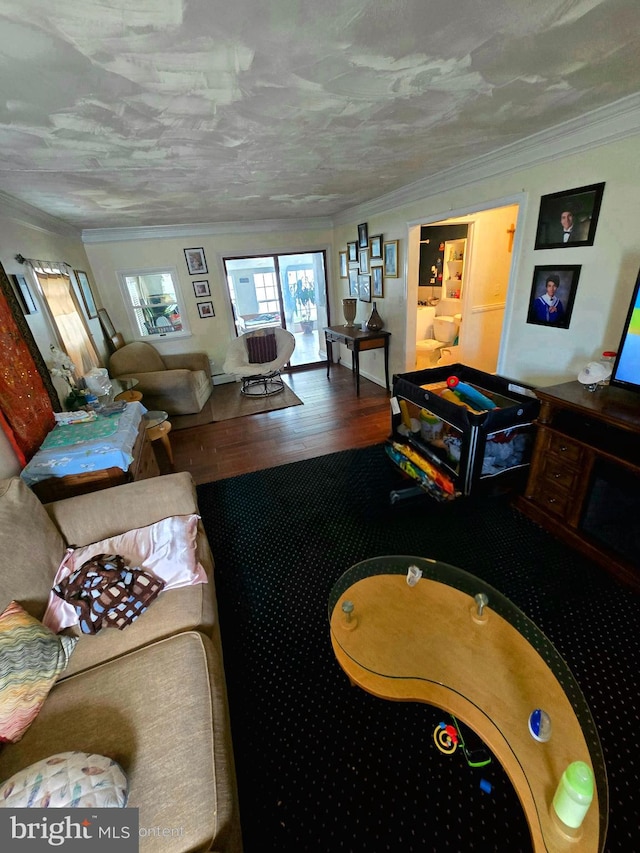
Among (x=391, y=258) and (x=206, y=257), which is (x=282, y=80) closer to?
(x=391, y=258)

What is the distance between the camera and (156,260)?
4.64 m

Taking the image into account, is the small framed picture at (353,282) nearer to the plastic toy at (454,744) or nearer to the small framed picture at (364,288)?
the small framed picture at (364,288)

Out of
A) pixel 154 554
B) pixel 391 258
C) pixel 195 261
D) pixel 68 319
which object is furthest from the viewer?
pixel 195 261

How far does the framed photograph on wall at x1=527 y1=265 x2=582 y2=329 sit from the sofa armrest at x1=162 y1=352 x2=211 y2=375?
401cm

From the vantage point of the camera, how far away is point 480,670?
1.14m

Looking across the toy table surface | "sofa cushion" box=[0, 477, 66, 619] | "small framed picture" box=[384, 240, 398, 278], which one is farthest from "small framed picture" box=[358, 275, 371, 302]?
"sofa cushion" box=[0, 477, 66, 619]

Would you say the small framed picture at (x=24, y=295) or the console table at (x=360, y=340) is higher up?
the small framed picture at (x=24, y=295)

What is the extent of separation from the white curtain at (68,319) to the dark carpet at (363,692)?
1.98 meters

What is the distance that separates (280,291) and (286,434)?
275 centimetres

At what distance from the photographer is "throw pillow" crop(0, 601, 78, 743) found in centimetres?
98

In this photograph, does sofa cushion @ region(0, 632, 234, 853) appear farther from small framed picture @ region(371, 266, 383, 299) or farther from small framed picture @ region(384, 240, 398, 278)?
small framed picture @ region(371, 266, 383, 299)

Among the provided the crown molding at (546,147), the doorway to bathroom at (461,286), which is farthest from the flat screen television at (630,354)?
the doorway to bathroom at (461,286)

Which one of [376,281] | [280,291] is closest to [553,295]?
[376,281]

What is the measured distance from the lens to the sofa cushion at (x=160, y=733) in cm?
81
